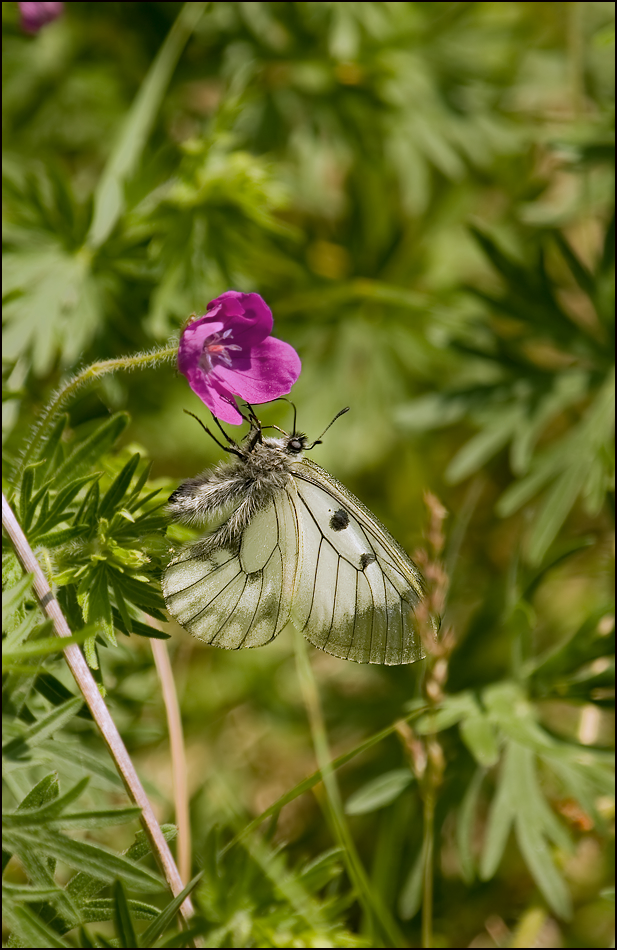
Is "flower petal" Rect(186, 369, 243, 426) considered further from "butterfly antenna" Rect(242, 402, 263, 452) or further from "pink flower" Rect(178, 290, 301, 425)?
"butterfly antenna" Rect(242, 402, 263, 452)

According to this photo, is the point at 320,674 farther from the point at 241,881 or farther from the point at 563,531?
the point at 241,881

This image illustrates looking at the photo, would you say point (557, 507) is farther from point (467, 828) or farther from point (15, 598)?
point (15, 598)

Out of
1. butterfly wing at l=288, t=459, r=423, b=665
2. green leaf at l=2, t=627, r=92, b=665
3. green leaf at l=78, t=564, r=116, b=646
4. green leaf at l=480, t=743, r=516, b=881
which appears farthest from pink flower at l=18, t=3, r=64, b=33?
green leaf at l=480, t=743, r=516, b=881

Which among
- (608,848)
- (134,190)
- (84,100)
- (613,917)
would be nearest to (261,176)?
(134,190)

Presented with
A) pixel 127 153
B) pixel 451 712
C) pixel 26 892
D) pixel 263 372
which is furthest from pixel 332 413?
pixel 26 892

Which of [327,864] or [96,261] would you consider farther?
[96,261]

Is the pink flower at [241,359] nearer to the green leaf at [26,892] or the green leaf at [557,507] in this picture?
the green leaf at [26,892]
